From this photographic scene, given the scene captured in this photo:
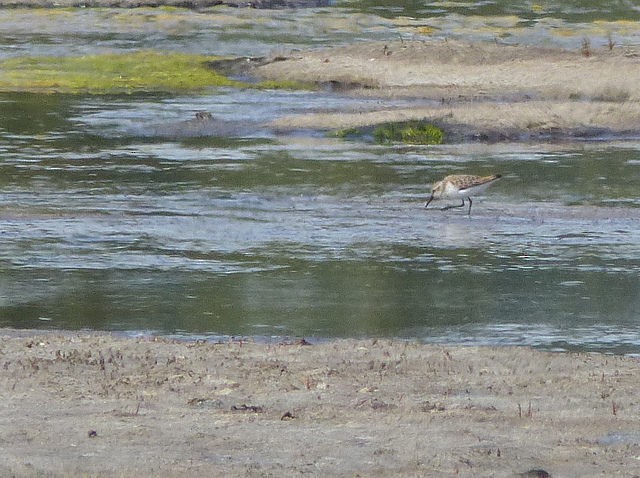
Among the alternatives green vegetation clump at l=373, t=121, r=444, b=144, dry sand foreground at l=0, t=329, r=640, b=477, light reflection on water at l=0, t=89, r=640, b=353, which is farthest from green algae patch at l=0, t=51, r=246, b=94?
dry sand foreground at l=0, t=329, r=640, b=477

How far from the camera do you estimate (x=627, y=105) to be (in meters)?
25.8

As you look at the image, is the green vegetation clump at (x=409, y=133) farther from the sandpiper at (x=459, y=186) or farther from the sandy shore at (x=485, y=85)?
the sandpiper at (x=459, y=186)

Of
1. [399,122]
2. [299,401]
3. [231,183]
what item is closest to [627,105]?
[399,122]

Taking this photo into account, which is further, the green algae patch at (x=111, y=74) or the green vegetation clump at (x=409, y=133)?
the green algae patch at (x=111, y=74)

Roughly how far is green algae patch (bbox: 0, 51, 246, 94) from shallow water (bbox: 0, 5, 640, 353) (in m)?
4.78

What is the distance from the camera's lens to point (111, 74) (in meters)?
33.4

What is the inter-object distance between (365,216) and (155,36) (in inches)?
996

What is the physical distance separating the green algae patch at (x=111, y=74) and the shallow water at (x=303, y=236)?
15.7ft

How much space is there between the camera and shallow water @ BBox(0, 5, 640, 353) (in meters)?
12.3

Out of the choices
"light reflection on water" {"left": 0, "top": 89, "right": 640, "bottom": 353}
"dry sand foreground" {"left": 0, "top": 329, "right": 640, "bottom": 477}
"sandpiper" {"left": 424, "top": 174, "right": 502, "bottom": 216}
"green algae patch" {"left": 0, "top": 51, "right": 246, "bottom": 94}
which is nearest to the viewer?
"dry sand foreground" {"left": 0, "top": 329, "right": 640, "bottom": 477}

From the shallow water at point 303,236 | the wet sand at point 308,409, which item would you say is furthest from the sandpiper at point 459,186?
the wet sand at point 308,409

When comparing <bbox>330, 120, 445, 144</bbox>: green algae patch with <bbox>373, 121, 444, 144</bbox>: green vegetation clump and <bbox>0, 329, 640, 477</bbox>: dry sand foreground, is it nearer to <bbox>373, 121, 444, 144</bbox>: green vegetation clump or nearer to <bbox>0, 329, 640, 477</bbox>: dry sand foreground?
<bbox>373, 121, 444, 144</bbox>: green vegetation clump

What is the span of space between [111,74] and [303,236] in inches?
721

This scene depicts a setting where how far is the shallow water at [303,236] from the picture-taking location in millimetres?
12328
